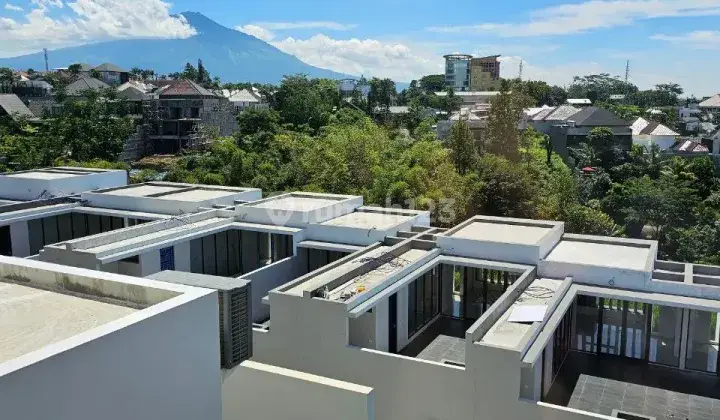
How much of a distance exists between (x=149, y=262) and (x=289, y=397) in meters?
6.25

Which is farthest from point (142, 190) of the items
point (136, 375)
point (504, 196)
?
point (136, 375)

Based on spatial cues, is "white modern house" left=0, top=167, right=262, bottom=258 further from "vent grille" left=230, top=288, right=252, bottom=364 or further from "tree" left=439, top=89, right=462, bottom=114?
"tree" left=439, top=89, right=462, bottom=114

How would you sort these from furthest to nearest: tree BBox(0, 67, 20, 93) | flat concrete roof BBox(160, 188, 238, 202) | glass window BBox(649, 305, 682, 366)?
tree BBox(0, 67, 20, 93) → flat concrete roof BBox(160, 188, 238, 202) → glass window BBox(649, 305, 682, 366)

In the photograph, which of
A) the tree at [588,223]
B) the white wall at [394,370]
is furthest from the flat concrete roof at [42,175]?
the tree at [588,223]

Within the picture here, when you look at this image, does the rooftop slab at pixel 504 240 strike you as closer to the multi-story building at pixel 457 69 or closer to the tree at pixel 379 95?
the tree at pixel 379 95

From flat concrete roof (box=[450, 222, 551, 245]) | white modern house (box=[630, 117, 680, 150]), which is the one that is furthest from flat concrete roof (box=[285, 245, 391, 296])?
white modern house (box=[630, 117, 680, 150])

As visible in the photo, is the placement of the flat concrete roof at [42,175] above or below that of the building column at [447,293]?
above

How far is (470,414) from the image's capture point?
9.51 metres

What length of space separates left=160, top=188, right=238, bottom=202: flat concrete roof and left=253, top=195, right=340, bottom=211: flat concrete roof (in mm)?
1766

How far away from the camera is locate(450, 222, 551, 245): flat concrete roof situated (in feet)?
43.7

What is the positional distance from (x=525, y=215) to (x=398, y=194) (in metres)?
5.39

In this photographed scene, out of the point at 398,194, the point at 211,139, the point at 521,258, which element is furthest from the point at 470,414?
the point at 211,139

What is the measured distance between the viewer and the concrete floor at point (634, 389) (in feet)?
32.0

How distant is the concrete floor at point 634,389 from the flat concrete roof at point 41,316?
24.5ft
